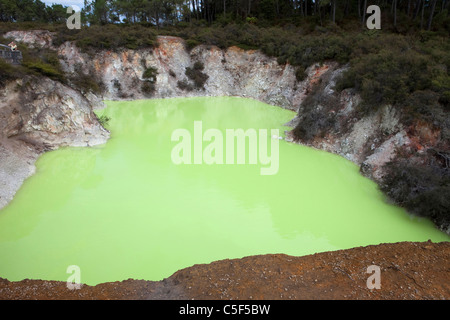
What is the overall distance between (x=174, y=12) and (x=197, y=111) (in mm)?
27854

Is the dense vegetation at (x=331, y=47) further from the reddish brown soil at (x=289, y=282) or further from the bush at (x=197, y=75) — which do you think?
the reddish brown soil at (x=289, y=282)

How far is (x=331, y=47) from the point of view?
24.4m

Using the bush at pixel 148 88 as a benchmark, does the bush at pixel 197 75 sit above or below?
above

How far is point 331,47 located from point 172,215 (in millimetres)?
20474

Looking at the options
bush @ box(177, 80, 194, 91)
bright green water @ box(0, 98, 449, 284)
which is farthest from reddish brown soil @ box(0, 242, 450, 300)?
bush @ box(177, 80, 194, 91)

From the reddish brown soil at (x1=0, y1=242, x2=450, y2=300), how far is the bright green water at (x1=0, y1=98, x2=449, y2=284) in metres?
1.31

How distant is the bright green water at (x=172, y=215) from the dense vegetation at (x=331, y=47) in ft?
7.08

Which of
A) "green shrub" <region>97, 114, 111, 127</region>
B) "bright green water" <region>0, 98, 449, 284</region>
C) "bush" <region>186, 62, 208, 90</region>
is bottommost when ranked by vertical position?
"bright green water" <region>0, 98, 449, 284</region>

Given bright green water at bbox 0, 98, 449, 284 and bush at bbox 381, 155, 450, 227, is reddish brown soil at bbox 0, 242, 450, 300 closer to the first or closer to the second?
bright green water at bbox 0, 98, 449, 284

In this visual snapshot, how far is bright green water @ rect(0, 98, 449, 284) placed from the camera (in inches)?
333

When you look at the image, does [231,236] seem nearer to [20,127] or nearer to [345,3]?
[20,127]

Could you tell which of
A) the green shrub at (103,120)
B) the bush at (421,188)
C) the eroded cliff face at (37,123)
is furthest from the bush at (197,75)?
the bush at (421,188)

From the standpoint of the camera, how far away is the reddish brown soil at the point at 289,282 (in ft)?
20.1

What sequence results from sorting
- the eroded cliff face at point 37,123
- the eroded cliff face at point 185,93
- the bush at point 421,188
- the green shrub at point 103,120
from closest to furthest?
the bush at point 421,188
the eroded cliff face at point 37,123
the eroded cliff face at point 185,93
the green shrub at point 103,120
